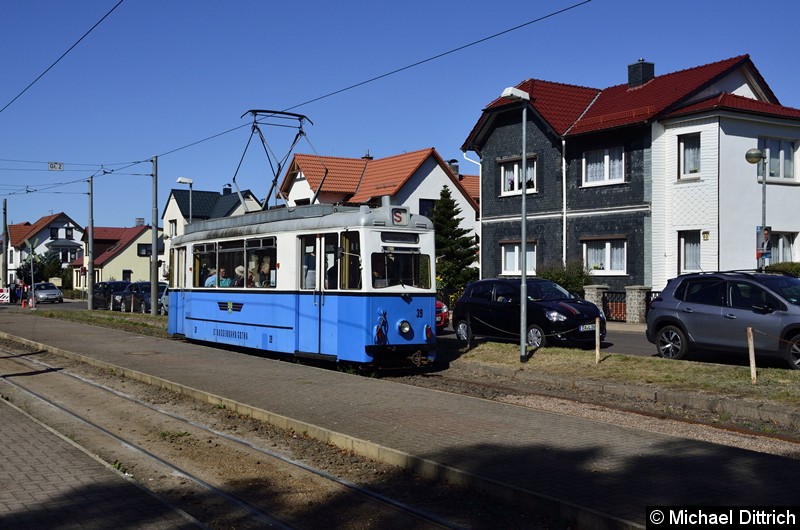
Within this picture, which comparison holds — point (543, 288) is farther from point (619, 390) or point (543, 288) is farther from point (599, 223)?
point (599, 223)

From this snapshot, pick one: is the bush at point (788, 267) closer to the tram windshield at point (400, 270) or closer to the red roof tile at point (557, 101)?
the red roof tile at point (557, 101)

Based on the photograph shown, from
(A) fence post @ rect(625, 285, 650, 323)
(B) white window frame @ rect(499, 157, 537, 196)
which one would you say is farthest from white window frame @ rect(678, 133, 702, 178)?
(B) white window frame @ rect(499, 157, 537, 196)

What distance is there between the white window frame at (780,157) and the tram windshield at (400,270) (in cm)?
2031

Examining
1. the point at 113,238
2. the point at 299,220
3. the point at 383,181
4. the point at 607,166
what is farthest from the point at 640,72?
the point at 113,238

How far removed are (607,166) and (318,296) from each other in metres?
20.3

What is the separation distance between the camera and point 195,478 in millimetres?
8289

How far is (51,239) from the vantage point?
108375 mm

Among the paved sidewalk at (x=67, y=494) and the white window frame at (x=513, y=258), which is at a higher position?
the white window frame at (x=513, y=258)

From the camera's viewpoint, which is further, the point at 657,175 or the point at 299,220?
the point at 657,175

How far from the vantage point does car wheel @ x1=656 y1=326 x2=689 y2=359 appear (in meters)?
16.5

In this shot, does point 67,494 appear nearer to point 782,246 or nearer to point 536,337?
point 536,337

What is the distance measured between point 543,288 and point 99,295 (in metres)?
36.3

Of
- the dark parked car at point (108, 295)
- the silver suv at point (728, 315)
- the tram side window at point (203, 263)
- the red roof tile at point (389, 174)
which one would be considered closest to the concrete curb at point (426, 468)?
the tram side window at point (203, 263)

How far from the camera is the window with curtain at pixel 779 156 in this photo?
31594 millimetres
